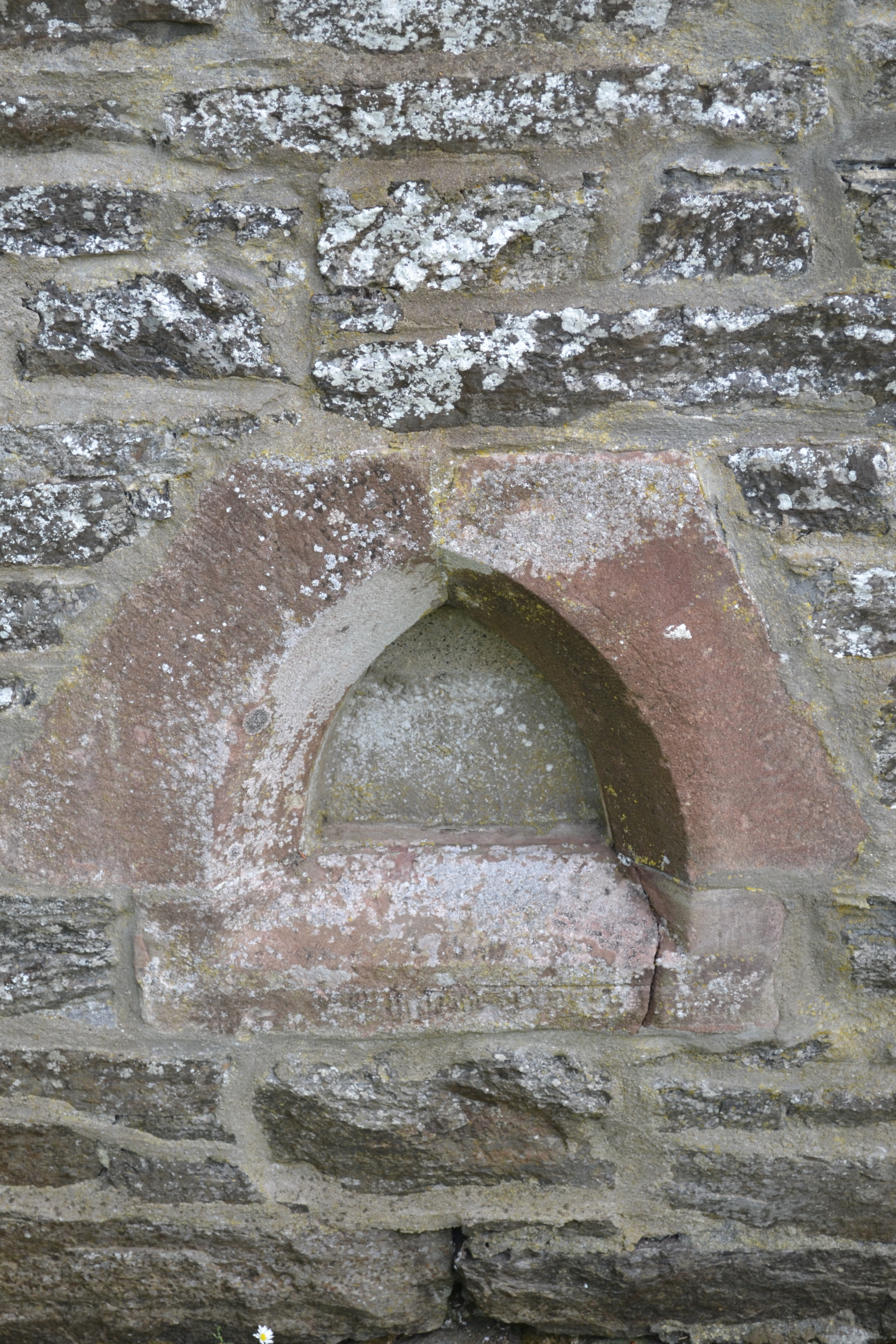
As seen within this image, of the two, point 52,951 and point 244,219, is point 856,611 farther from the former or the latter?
point 52,951

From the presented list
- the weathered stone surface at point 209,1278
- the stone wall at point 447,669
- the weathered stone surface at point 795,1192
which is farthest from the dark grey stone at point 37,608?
the weathered stone surface at point 795,1192

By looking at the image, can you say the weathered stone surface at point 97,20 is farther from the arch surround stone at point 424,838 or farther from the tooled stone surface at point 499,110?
the arch surround stone at point 424,838

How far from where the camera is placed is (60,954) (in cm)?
Answer: 121

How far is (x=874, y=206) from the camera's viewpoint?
100cm

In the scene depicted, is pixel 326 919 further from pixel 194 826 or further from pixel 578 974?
pixel 578 974

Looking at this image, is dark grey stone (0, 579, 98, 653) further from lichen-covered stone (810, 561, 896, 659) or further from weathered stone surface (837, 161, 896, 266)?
weathered stone surface (837, 161, 896, 266)

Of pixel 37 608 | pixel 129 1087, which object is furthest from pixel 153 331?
pixel 129 1087

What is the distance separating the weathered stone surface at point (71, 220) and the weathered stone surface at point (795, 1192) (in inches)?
55.3

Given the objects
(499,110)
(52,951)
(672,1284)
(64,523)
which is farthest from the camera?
(672,1284)

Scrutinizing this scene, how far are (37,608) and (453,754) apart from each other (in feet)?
1.91

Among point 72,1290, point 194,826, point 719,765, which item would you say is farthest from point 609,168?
point 72,1290

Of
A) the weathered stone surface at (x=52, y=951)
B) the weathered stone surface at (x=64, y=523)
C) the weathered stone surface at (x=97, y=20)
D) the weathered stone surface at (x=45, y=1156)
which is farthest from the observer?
the weathered stone surface at (x=45, y=1156)

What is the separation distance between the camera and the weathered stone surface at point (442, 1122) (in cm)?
125

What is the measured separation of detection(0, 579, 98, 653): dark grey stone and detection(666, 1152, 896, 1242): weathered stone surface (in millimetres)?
1118
